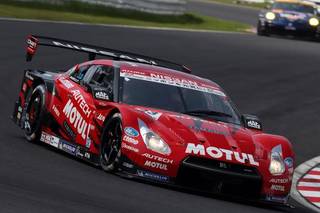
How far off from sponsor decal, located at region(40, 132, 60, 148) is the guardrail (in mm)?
20263

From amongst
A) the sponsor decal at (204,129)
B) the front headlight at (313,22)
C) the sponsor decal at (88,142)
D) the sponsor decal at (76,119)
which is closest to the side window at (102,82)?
the sponsor decal at (76,119)

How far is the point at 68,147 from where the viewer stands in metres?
10.8

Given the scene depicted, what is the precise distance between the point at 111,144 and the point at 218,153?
3.71 feet

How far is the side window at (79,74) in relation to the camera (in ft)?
37.8

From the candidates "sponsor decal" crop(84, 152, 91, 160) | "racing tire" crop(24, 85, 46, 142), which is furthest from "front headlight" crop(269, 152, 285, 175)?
"racing tire" crop(24, 85, 46, 142)

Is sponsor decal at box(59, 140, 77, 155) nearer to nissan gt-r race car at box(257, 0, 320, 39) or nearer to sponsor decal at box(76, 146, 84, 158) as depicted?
sponsor decal at box(76, 146, 84, 158)

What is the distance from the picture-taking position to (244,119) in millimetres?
10789

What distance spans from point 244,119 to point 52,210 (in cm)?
407

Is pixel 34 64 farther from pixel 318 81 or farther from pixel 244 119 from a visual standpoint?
pixel 244 119

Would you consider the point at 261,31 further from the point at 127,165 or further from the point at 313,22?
the point at 127,165

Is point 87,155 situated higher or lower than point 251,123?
lower

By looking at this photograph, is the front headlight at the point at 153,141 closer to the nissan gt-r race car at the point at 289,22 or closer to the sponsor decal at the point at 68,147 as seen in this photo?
the sponsor decal at the point at 68,147

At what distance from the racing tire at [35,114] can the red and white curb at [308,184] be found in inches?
119

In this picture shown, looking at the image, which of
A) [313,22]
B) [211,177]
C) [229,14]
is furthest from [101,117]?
[229,14]
